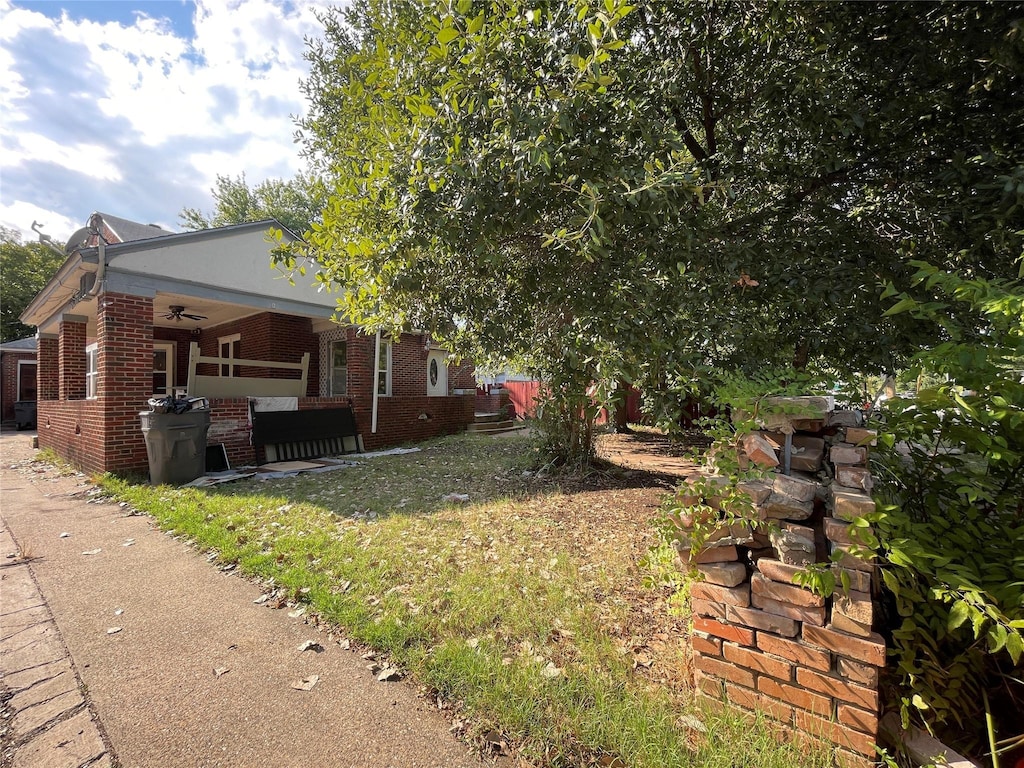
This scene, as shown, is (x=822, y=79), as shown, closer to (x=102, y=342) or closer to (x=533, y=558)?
(x=533, y=558)

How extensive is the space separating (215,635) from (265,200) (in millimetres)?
30295

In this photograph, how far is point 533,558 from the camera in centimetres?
362

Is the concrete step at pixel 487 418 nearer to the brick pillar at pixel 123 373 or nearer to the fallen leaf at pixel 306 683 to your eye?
the brick pillar at pixel 123 373

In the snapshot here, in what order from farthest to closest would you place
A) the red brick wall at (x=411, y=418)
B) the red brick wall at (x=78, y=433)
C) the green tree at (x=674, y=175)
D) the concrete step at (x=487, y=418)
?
the concrete step at (x=487, y=418), the red brick wall at (x=411, y=418), the red brick wall at (x=78, y=433), the green tree at (x=674, y=175)

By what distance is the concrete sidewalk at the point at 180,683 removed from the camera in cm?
185

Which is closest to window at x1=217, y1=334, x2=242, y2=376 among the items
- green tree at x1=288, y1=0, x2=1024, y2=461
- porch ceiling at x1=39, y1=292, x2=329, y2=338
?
porch ceiling at x1=39, y1=292, x2=329, y2=338

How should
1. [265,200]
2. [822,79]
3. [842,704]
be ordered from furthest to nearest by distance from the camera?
[265,200] → [822,79] → [842,704]

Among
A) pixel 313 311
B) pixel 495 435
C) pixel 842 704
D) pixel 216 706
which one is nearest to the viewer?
pixel 842 704

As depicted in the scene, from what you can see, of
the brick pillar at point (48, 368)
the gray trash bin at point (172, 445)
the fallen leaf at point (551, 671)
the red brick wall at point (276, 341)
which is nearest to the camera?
the fallen leaf at point (551, 671)

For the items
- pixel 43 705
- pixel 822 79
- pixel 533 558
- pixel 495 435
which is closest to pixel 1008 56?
pixel 822 79

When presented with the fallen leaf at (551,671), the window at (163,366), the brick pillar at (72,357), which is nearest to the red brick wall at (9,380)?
the window at (163,366)

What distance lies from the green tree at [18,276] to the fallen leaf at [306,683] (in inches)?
1274

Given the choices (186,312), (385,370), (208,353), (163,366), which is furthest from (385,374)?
(163,366)

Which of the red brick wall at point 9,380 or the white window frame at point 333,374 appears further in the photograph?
the red brick wall at point 9,380
